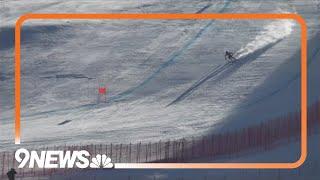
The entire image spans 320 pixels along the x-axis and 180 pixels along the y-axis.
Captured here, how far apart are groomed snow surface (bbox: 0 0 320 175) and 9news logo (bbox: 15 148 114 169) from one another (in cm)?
382

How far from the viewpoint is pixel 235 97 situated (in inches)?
1294

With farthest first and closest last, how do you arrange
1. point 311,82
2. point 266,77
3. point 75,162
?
point 266,77, point 311,82, point 75,162

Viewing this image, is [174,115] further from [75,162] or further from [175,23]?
[175,23]

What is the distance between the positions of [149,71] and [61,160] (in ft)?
70.0

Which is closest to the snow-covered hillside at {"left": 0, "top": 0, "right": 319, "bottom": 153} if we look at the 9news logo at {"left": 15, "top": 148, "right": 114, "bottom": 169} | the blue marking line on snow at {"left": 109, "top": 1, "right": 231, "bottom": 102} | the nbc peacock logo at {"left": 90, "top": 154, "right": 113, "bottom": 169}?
the blue marking line on snow at {"left": 109, "top": 1, "right": 231, "bottom": 102}

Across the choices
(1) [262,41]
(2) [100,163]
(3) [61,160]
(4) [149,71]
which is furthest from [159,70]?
(3) [61,160]

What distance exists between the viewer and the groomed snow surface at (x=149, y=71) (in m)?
27.8

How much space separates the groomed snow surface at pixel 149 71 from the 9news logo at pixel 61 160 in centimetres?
382

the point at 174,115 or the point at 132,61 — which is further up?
the point at 132,61

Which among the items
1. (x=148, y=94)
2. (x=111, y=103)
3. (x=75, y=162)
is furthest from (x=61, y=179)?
(x=148, y=94)

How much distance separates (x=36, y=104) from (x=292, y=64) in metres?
11.4

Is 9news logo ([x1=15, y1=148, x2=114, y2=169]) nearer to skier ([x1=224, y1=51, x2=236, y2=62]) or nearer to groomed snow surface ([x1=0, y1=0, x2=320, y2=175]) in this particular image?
groomed snow surface ([x1=0, y1=0, x2=320, y2=175])

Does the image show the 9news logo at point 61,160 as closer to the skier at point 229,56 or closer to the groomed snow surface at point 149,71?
the groomed snow surface at point 149,71

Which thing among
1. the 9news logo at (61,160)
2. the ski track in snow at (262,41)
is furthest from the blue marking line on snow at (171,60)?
the 9news logo at (61,160)
